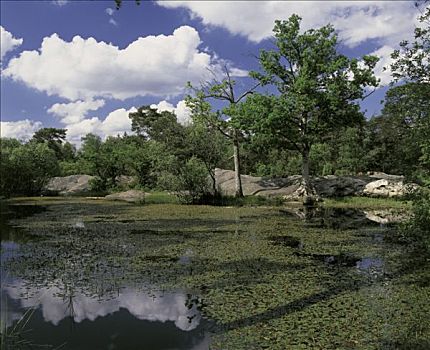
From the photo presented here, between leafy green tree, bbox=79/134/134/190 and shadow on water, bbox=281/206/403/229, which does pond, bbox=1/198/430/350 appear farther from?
leafy green tree, bbox=79/134/134/190

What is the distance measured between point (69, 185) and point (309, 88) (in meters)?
30.8

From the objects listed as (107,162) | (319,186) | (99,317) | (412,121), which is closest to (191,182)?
(319,186)

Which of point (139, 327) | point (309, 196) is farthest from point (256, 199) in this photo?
point (139, 327)

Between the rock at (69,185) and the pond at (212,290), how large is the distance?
97.2 ft

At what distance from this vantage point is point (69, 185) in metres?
46.2

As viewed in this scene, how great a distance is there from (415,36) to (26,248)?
12.2 meters

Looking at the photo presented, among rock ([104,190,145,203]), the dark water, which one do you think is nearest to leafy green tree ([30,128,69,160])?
rock ([104,190,145,203])

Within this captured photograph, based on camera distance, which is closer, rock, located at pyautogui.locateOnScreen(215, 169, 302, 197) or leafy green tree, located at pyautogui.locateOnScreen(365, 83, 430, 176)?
leafy green tree, located at pyautogui.locateOnScreen(365, 83, 430, 176)

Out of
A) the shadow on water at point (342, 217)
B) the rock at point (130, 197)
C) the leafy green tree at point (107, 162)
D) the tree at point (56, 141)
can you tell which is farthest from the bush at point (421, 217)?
the tree at point (56, 141)

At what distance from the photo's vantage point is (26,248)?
12523mm

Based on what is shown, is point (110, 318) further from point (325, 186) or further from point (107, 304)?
point (325, 186)

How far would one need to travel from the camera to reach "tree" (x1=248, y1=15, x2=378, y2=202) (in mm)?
26203

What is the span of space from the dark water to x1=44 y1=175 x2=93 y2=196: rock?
36.9m

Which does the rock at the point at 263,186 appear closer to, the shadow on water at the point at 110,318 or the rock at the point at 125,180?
the rock at the point at 125,180
